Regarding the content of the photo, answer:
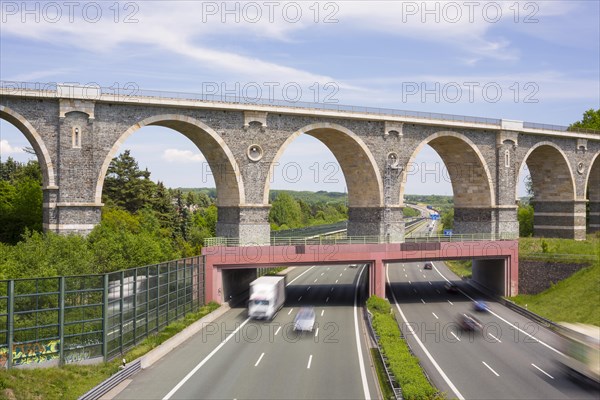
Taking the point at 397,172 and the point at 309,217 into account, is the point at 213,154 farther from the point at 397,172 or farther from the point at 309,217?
the point at 309,217

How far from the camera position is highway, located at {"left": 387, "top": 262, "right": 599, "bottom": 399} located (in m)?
28.5

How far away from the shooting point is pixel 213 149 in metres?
52.3

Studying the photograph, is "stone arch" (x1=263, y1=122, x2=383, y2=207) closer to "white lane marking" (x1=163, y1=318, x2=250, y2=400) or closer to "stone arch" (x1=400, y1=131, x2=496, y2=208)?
"stone arch" (x1=400, y1=131, x2=496, y2=208)

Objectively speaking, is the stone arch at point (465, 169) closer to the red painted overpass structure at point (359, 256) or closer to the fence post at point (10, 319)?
the red painted overpass structure at point (359, 256)

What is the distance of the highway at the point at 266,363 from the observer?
88.4 feet

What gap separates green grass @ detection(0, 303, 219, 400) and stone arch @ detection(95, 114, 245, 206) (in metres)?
21.2

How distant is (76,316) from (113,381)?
6.04 m

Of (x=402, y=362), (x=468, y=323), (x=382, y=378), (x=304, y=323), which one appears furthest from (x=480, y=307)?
(x=382, y=378)

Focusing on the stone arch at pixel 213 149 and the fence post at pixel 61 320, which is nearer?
the fence post at pixel 61 320

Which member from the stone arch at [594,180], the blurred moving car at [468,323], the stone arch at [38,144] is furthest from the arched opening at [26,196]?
the stone arch at [594,180]

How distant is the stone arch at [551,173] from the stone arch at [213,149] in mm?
38735

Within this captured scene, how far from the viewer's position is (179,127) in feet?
169

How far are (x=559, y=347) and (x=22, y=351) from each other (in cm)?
3368

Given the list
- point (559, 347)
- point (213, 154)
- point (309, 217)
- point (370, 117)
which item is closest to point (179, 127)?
point (213, 154)
